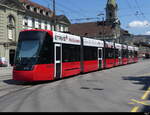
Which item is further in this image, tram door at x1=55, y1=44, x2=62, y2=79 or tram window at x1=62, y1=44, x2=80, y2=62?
tram window at x1=62, y1=44, x2=80, y2=62

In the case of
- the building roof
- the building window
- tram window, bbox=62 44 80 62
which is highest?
the building roof

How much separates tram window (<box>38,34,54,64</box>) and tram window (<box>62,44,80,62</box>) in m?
1.50

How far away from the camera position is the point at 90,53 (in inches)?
733

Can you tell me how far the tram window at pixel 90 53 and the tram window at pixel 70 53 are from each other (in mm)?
1652

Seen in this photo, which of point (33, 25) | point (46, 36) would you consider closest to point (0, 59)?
point (33, 25)

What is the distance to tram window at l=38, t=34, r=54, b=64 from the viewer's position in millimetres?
11773

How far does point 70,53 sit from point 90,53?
412cm

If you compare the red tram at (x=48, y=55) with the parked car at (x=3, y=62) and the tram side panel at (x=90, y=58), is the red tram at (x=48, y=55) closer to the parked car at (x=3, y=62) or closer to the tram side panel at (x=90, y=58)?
the tram side panel at (x=90, y=58)

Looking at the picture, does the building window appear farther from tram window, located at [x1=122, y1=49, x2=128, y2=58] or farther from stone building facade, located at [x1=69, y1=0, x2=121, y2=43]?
stone building facade, located at [x1=69, y1=0, x2=121, y2=43]

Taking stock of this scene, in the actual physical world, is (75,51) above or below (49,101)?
above

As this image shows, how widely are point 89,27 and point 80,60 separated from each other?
7815 cm

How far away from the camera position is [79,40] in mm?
16531

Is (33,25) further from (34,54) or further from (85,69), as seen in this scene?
(34,54)

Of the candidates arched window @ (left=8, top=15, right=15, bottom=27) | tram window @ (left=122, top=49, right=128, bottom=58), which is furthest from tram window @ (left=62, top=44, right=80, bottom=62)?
arched window @ (left=8, top=15, right=15, bottom=27)
